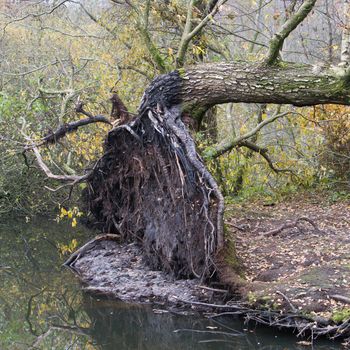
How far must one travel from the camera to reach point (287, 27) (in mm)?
7941

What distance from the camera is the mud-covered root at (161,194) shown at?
7.34 meters

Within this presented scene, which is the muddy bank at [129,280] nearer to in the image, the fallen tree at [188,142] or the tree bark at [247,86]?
the fallen tree at [188,142]

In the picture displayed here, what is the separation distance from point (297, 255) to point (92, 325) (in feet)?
8.64

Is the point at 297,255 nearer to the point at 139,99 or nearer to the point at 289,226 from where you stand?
the point at 289,226

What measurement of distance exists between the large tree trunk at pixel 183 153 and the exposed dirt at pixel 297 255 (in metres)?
0.75

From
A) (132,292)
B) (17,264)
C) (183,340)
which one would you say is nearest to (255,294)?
(183,340)

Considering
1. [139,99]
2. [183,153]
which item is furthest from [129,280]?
[139,99]

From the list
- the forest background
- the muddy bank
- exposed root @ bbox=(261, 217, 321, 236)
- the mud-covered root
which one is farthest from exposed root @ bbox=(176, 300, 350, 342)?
the forest background

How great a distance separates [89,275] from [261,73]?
150 inches

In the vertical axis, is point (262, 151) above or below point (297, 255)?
above

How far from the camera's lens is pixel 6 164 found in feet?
44.6

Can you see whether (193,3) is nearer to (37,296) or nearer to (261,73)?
(261,73)

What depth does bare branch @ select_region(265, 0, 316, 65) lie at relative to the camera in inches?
307

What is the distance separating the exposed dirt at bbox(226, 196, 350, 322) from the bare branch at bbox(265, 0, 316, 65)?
2398 mm
